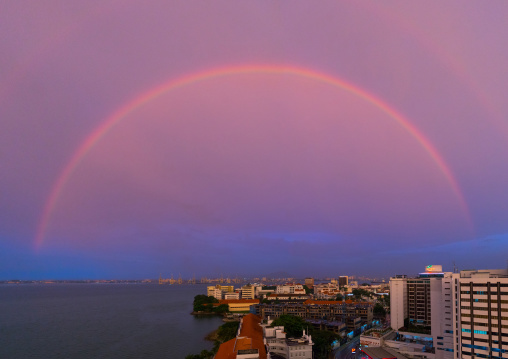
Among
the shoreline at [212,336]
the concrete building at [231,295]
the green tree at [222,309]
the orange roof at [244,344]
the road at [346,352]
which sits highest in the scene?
the orange roof at [244,344]

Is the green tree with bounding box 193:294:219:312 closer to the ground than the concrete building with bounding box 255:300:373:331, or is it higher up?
closer to the ground

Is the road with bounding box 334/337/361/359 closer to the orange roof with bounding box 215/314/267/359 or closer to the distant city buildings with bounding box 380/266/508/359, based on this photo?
the distant city buildings with bounding box 380/266/508/359

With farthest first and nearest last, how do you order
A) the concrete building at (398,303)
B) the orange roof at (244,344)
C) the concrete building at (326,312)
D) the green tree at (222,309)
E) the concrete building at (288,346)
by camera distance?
the green tree at (222,309), the concrete building at (326,312), the concrete building at (398,303), the concrete building at (288,346), the orange roof at (244,344)

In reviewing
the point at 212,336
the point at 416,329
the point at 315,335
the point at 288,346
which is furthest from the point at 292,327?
the point at 416,329

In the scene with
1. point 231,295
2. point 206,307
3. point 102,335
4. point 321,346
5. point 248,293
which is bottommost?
point 231,295

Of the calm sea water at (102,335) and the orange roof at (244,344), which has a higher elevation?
the orange roof at (244,344)

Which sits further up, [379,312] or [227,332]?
[227,332]

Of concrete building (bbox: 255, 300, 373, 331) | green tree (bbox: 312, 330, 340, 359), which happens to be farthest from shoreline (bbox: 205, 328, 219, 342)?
green tree (bbox: 312, 330, 340, 359)

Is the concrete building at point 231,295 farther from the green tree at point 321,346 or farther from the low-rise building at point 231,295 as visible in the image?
the green tree at point 321,346

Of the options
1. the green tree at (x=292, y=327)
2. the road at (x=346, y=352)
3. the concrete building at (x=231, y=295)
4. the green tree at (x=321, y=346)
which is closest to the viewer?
the green tree at (x=321, y=346)

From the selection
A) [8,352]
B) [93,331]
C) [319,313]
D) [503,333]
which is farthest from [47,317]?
[503,333]

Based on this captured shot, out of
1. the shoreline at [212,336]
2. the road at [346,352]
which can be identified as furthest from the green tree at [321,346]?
the shoreline at [212,336]

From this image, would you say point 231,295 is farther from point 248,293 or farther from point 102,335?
point 102,335
